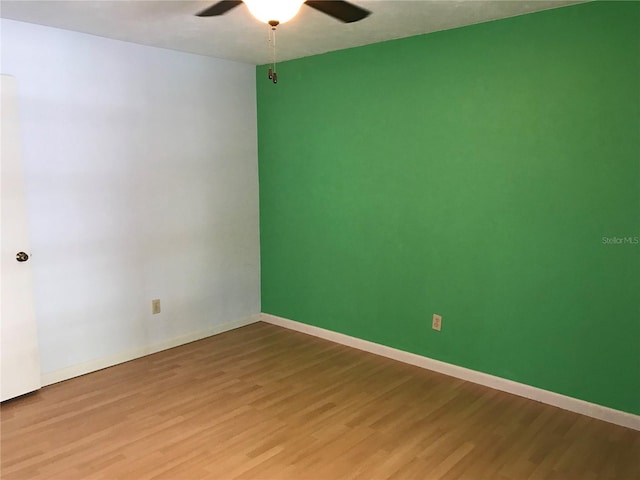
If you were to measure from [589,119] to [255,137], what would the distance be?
2.79 meters

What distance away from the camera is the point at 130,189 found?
12.5 ft

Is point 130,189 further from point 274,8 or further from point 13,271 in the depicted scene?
point 274,8

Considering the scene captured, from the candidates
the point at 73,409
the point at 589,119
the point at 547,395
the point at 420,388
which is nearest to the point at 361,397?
the point at 420,388

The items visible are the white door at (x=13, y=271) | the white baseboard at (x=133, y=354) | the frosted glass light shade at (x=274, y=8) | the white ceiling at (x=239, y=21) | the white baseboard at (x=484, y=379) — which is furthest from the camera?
the white baseboard at (x=133, y=354)

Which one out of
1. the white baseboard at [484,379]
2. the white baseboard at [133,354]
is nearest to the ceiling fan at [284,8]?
the white baseboard at [484,379]

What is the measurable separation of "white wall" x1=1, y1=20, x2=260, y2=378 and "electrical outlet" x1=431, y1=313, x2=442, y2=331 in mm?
1847

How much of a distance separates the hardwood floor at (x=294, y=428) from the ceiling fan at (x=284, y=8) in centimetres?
214

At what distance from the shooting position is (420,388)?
11.3 feet

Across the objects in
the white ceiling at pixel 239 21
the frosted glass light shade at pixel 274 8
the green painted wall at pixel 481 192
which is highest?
the white ceiling at pixel 239 21

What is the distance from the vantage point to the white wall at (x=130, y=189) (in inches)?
132

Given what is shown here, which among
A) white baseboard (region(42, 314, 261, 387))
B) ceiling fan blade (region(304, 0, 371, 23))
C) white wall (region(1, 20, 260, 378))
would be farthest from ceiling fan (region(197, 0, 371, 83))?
white baseboard (region(42, 314, 261, 387))

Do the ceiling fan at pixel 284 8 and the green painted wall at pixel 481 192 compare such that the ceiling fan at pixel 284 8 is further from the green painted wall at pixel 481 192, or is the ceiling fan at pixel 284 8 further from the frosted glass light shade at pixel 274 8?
the green painted wall at pixel 481 192

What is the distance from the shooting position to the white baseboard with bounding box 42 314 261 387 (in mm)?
3527

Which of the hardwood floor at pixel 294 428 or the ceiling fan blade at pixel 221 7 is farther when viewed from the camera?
the hardwood floor at pixel 294 428
